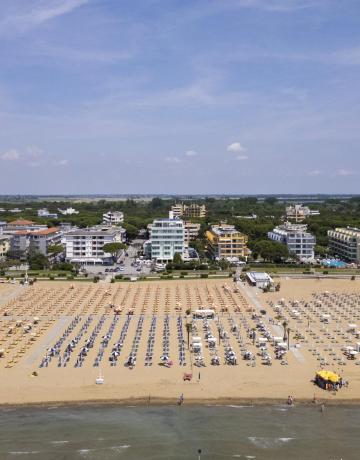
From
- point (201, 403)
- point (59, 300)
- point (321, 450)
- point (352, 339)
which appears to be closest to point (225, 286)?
point (59, 300)

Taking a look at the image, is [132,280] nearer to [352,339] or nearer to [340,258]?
[352,339]

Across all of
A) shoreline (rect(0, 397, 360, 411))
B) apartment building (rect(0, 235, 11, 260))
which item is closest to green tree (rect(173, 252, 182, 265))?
apartment building (rect(0, 235, 11, 260))

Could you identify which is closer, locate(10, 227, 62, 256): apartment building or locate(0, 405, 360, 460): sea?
locate(0, 405, 360, 460): sea

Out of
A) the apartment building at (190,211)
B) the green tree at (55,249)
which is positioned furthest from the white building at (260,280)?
the apartment building at (190,211)

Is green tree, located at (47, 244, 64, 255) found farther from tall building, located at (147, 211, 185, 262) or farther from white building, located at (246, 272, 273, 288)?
white building, located at (246, 272, 273, 288)

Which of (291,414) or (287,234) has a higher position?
(287,234)

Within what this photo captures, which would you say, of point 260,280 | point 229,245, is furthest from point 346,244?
point 260,280
